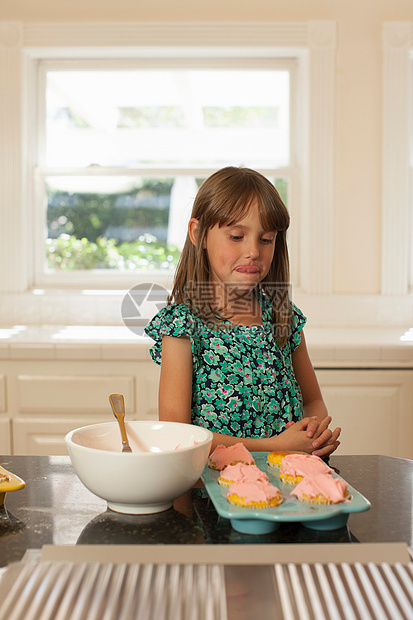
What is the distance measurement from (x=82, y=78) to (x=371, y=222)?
61.1 inches

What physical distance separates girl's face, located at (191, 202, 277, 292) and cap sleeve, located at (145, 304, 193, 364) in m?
0.11

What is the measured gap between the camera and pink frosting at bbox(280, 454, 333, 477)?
743 mm

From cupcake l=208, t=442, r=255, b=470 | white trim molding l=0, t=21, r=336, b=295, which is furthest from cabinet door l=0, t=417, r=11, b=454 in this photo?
cupcake l=208, t=442, r=255, b=470

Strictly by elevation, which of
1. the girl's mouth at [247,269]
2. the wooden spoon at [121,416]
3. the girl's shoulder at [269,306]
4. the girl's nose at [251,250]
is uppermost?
the girl's nose at [251,250]

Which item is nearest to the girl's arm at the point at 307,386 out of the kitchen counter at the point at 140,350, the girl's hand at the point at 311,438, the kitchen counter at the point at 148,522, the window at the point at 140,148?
the girl's hand at the point at 311,438

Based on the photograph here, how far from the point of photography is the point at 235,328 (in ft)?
4.18

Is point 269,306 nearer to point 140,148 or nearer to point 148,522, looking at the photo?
point 148,522

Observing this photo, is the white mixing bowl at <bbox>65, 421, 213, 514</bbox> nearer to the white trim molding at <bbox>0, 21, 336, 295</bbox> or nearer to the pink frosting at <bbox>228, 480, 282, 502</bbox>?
the pink frosting at <bbox>228, 480, 282, 502</bbox>

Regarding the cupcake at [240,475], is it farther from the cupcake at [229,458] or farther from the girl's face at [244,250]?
the girl's face at [244,250]

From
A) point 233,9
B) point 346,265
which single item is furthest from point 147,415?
point 233,9

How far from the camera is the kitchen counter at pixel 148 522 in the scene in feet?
2.15

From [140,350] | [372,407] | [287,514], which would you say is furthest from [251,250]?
[372,407]

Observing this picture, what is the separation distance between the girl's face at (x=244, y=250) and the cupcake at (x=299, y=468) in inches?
18.0

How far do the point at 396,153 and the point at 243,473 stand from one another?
244cm
